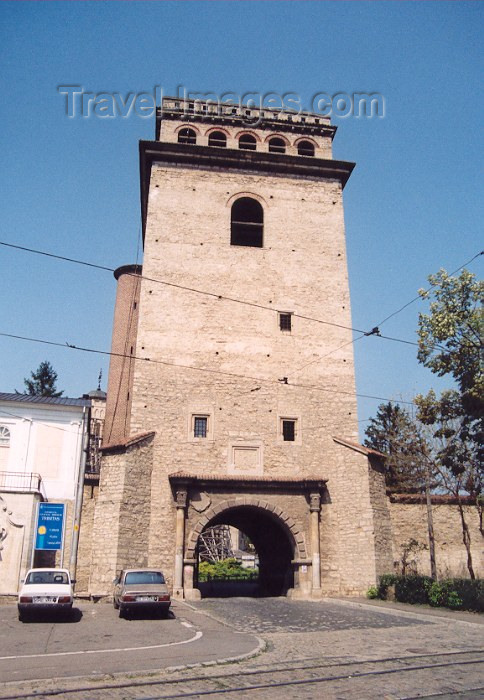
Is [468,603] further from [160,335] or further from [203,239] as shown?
[203,239]

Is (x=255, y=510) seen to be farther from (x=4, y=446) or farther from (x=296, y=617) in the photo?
(x=4, y=446)

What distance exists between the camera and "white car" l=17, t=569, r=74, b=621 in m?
12.7

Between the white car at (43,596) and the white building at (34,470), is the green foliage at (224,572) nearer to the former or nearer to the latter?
the white building at (34,470)

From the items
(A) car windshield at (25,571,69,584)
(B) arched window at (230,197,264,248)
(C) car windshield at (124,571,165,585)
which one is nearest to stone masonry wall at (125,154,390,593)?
(B) arched window at (230,197,264,248)

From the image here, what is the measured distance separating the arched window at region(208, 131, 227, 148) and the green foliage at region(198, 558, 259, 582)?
86.2ft

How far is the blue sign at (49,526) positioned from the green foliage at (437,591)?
437 inches

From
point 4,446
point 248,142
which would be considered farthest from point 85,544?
point 248,142

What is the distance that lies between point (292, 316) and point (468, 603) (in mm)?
11870

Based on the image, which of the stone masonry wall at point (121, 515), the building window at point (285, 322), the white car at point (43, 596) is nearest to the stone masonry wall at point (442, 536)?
the building window at point (285, 322)

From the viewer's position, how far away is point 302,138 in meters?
26.9

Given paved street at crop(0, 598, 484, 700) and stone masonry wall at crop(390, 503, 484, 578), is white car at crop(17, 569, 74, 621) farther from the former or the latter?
stone masonry wall at crop(390, 503, 484, 578)

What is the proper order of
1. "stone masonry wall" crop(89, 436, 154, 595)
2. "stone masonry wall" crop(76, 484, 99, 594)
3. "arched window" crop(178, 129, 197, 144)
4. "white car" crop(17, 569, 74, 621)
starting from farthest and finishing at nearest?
"arched window" crop(178, 129, 197, 144) → "stone masonry wall" crop(76, 484, 99, 594) → "stone masonry wall" crop(89, 436, 154, 595) → "white car" crop(17, 569, 74, 621)

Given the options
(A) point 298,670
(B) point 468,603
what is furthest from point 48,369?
(A) point 298,670

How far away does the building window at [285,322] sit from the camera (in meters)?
22.7
